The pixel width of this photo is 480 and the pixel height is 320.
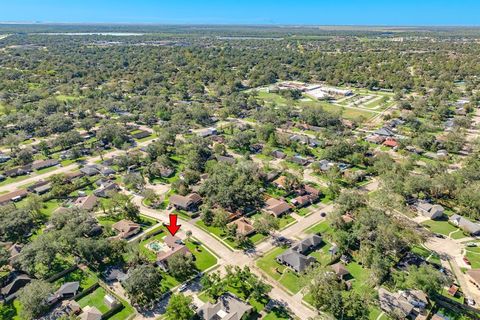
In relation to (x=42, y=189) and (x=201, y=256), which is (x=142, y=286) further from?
(x=42, y=189)

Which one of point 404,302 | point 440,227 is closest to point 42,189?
point 404,302

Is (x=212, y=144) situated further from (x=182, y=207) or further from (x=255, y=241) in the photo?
(x=255, y=241)

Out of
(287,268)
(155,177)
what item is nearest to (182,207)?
(155,177)

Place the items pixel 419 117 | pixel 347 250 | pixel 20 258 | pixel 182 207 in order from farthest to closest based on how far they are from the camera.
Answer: pixel 419 117
pixel 182 207
pixel 347 250
pixel 20 258

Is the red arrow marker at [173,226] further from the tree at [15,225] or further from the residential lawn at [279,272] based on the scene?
the tree at [15,225]

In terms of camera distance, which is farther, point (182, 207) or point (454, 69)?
point (454, 69)

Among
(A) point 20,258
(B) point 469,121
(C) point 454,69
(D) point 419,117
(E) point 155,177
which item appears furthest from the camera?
(C) point 454,69

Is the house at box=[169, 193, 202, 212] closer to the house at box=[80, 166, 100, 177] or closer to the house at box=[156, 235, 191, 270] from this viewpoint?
the house at box=[156, 235, 191, 270]
